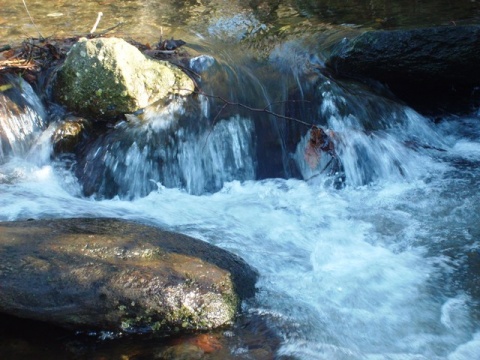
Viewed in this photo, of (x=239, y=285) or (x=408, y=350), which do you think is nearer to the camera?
(x=408, y=350)

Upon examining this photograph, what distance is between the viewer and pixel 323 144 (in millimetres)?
5676

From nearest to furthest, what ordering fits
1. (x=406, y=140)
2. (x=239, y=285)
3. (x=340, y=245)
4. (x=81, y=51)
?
(x=239, y=285) < (x=340, y=245) < (x=81, y=51) < (x=406, y=140)

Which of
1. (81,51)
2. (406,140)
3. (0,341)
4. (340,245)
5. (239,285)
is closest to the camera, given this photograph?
(0,341)

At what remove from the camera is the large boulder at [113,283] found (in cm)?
307

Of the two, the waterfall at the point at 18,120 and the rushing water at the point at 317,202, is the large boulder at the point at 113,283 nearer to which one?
the rushing water at the point at 317,202

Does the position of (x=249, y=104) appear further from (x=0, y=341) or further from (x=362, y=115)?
(x=0, y=341)

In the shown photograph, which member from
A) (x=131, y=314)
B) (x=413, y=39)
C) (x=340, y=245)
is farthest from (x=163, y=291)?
(x=413, y=39)

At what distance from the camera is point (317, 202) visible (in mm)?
5137

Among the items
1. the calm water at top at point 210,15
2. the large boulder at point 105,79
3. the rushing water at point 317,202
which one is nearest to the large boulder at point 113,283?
the rushing water at point 317,202

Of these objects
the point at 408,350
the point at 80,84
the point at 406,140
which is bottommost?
the point at 408,350

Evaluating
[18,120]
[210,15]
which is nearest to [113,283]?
[18,120]

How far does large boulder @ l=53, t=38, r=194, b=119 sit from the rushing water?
0.89 feet

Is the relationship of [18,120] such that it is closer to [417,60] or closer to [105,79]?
[105,79]

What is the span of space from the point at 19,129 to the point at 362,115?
3.58 metres
